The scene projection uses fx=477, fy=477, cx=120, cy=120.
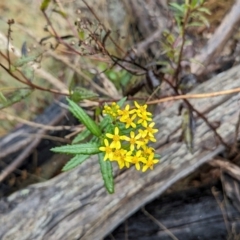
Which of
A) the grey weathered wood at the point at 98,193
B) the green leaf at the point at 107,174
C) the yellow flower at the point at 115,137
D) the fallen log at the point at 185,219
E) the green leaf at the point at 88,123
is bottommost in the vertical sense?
the fallen log at the point at 185,219

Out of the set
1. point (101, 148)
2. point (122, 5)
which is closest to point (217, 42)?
point (122, 5)

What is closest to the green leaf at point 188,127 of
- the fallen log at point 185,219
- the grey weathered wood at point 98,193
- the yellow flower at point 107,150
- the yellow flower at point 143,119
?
the grey weathered wood at point 98,193

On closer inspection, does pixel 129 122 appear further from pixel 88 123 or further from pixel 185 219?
pixel 185 219

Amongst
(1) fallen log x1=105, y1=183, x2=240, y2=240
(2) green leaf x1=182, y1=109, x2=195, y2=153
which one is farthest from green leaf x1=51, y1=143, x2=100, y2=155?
(1) fallen log x1=105, y1=183, x2=240, y2=240

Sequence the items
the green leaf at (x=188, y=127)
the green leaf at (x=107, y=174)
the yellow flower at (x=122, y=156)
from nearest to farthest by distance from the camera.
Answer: the yellow flower at (x=122, y=156) → the green leaf at (x=107, y=174) → the green leaf at (x=188, y=127)

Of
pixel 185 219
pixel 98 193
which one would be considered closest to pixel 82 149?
pixel 98 193

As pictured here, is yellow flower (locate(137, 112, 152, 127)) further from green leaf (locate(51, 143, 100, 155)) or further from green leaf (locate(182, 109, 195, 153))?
green leaf (locate(182, 109, 195, 153))

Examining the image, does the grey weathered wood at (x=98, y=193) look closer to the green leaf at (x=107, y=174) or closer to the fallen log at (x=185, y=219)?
the fallen log at (x=185, y=219)
